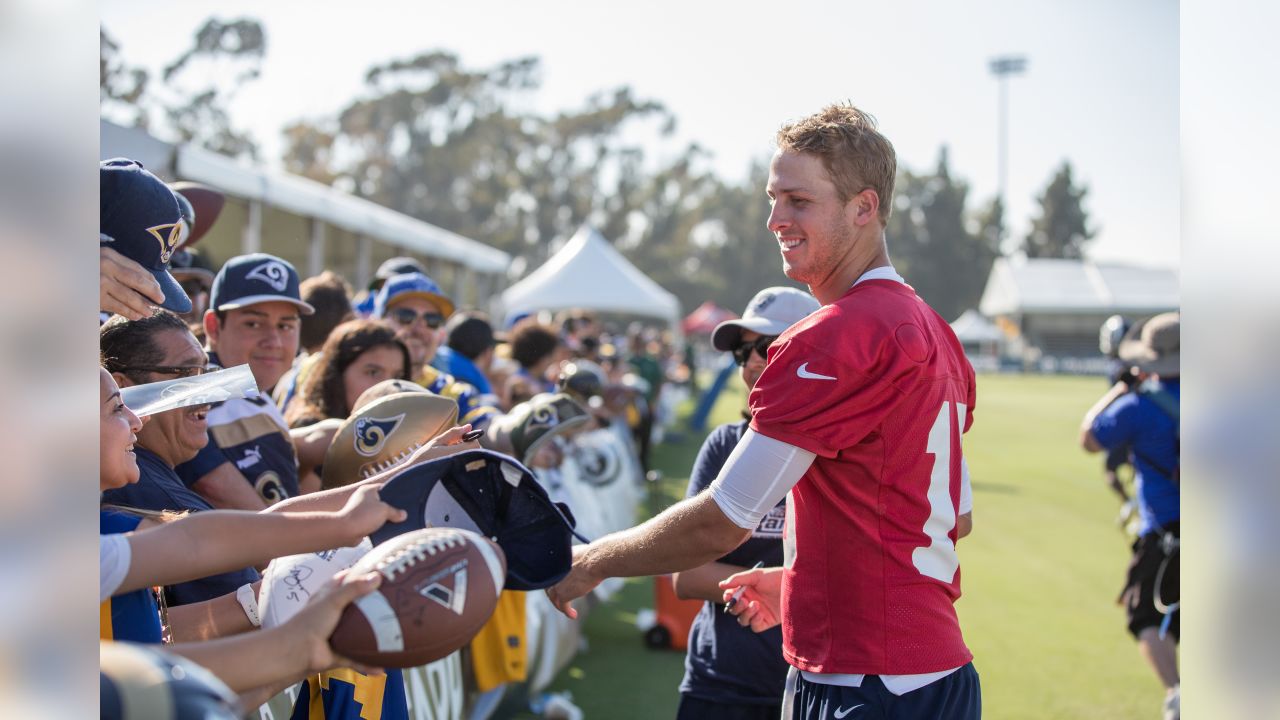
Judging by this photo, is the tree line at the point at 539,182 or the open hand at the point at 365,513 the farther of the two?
the tree line at the point at 539,182

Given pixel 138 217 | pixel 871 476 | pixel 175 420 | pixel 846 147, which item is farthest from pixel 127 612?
pixel 846 147

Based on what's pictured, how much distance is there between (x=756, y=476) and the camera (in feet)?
7.51

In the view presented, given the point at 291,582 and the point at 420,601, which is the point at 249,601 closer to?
the point at 291,582

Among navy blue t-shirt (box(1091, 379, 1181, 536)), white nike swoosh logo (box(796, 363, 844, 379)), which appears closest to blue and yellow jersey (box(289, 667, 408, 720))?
white nike swoosh logo (box(796, 363, 844, 379))

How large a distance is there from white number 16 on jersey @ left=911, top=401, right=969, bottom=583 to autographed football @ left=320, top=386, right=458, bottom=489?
1219 millimetres

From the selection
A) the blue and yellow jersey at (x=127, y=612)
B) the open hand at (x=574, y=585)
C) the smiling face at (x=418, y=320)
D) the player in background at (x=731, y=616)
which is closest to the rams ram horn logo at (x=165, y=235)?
the blue and yellow jersey at (x=127, y=612)

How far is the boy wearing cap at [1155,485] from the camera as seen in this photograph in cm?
541

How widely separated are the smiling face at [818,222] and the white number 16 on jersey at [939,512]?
1.51 feet

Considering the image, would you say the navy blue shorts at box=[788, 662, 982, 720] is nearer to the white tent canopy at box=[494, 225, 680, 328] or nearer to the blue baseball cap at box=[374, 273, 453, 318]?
the blue baseball cap at box=[374, 273, 453, 318]

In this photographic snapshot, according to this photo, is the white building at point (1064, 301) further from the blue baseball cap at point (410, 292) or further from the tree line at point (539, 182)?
the blue baseball cap at point (410, 292)

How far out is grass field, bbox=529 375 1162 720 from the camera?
5.77 metres

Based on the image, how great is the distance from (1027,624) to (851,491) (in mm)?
6003

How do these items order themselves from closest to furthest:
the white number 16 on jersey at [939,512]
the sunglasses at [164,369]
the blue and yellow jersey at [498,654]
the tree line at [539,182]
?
the white number 16 on jersey at [939,512] < the sunglasses at [164,369] < the blue and yellow jersey at [498,654] < the tree line at [539,182]

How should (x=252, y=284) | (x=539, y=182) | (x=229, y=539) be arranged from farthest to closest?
(x=539, y=182)
(x=252, y=284)
(x=229, y=539)
